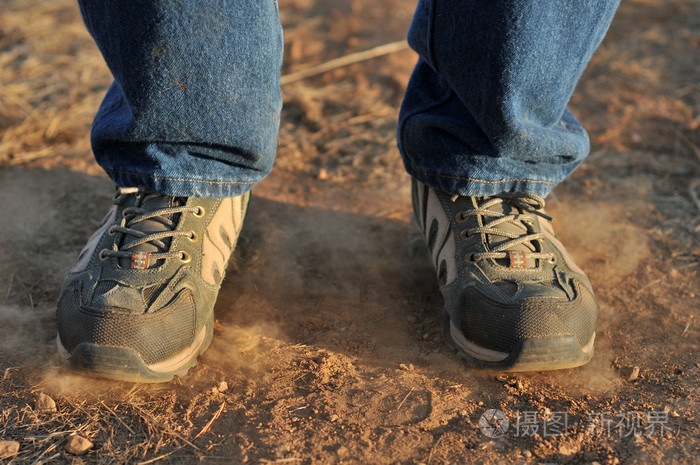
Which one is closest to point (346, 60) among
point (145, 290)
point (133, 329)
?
point (145, 290)

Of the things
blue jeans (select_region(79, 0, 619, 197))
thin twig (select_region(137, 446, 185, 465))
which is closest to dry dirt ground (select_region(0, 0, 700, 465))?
thin twig (select_region(137, 446, 185, 465))

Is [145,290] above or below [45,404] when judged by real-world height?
above

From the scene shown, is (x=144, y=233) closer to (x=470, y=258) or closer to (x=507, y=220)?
(x=470, y=258)

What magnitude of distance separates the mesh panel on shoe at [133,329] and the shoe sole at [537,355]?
0.71 m

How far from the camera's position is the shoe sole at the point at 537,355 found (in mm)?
1451

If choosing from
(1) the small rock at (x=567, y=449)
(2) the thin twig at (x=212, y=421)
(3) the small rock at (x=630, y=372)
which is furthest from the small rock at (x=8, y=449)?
(3) the small rock at (x=630, y=372)

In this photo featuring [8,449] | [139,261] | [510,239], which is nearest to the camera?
[8,449]

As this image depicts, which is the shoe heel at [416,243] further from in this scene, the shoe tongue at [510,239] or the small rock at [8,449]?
the small rock at [8,449]

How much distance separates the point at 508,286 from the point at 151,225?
2.99 feet

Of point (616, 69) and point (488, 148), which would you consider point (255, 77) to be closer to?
point (488, 148)

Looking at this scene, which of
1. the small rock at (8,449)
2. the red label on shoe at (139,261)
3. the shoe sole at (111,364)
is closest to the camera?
the small rock at (8,449)

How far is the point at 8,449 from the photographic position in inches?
50.6

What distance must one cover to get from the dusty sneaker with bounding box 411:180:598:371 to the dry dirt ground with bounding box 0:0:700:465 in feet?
0.30

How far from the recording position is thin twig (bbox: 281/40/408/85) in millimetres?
3037
